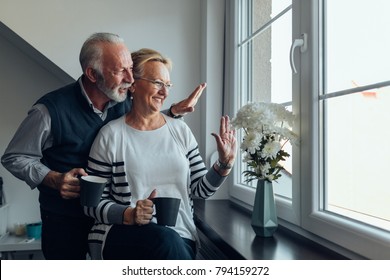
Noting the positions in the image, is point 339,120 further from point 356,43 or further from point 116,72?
point 116,72

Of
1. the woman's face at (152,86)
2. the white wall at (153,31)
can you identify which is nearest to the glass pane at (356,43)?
the woman's face at (152,86)

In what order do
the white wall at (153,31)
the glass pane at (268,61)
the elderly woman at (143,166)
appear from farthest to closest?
the white wall at (153,31), the glass pane at (268,61), the elderly woman at (143,166)

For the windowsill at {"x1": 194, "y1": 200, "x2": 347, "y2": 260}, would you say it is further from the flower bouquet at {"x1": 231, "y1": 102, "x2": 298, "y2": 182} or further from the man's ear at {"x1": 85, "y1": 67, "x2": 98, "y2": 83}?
the man's ear at {"x1": 85, "y1": 67, "x2": 98, "y2": 83}

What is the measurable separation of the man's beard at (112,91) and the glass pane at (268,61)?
49cm

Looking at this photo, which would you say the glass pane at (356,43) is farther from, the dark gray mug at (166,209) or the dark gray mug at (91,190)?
the dark gray mug at (91,190)

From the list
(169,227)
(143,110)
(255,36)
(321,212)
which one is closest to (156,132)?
(143,110)

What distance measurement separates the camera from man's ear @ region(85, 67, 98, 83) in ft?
3.40

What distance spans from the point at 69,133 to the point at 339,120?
0.69 meters

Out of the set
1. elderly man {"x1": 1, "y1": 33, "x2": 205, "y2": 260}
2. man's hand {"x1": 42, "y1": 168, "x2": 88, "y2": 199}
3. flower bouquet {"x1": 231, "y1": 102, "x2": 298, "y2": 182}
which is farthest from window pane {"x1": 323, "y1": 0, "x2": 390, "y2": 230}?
man's hand {"x1": 42, "y1": 168, "x2": 88, "y2": 199}

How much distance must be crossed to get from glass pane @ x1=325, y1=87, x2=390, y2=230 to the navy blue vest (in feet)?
1.89

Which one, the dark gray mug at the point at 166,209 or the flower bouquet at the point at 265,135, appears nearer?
the dark gray mug at the point at 166,209

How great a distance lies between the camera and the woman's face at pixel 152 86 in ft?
3.29

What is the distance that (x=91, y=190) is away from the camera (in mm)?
908

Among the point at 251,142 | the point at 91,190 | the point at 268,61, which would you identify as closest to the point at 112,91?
the point at 91,190
